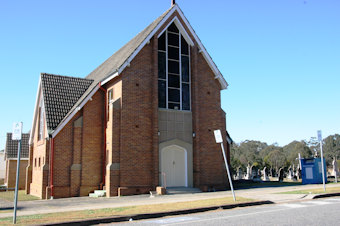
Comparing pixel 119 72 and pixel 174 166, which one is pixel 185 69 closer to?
Answer: pixel 119 72

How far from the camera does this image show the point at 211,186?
21.9m

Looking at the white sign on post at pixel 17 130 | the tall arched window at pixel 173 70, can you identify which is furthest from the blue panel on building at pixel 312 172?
the white sign on post at pixel 17 130

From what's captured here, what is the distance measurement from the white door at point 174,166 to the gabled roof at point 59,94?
699 centimetres

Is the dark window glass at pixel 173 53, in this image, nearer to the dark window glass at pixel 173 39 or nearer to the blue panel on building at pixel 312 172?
the dark window glass at pixel 173 39

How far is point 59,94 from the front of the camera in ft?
75.2

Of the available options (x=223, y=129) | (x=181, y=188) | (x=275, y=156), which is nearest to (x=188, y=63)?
(x=223, y=129)

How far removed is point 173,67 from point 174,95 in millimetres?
1845

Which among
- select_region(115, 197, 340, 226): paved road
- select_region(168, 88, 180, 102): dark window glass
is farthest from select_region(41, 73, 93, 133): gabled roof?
select_region(115, 197, 340, 226): paved road

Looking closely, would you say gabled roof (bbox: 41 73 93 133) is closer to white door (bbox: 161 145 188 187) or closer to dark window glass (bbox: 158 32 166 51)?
dark window glass (bbox: 158 32 166 51)

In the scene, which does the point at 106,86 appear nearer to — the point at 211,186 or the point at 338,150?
the point at 211,186

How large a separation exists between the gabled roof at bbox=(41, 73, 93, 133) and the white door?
6986mm

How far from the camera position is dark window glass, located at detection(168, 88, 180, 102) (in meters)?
21.8

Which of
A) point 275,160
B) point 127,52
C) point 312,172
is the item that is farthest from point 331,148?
point 127,52

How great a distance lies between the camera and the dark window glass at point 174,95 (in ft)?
71.4
